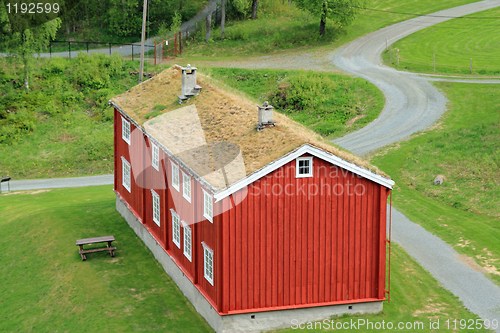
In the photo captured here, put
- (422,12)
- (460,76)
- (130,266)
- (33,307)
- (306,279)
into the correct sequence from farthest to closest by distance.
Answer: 1. (422,12)
2. (460,76)
3. (130,266)
4. (33,307)
5. (306,279)

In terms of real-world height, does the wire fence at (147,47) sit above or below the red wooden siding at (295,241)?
above

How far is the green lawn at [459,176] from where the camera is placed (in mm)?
29089

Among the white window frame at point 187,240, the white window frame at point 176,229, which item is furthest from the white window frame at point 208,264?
the white window frame at point 176,229

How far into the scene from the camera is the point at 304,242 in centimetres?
2144

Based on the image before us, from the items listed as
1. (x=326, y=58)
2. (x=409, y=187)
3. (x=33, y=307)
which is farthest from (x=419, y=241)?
(x=326, y=58)

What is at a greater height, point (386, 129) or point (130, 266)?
point (386, 129)

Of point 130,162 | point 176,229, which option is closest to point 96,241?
point 130,162

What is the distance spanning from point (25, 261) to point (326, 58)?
120 feet

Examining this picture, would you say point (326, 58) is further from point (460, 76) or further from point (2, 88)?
point (2, 88)

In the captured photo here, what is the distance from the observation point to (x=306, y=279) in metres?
21.6

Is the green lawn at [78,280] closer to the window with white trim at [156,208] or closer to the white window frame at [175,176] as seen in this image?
the window with white trim at [156,208]

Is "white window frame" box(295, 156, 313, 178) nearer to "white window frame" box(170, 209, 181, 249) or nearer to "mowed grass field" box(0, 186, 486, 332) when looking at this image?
"mowed grass field" box(0, 186, 486, 332)

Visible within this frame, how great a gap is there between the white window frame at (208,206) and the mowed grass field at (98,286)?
14.0 feet

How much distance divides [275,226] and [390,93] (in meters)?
30.6
